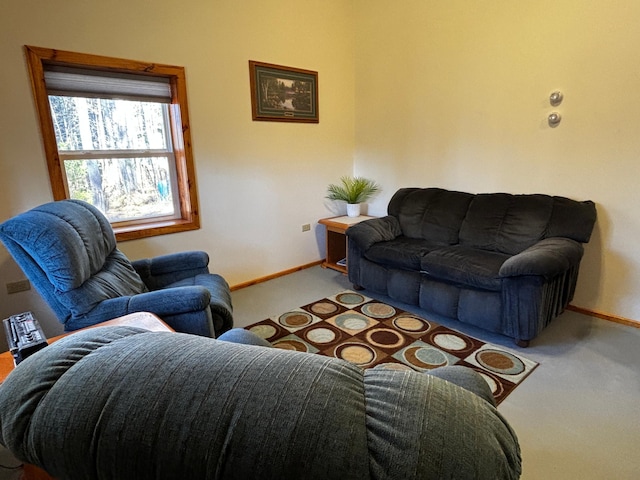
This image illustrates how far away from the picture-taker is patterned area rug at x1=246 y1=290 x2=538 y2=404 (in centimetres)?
228

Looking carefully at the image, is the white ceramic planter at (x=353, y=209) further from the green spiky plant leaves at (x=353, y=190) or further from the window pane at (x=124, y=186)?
the window pane at (x=124, y=186)

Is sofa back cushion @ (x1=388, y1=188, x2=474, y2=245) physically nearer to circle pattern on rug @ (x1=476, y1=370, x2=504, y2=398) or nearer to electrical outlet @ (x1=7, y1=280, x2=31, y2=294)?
circle pattern on rug @ (x1=476, y1=370, x2=504, y2=398)

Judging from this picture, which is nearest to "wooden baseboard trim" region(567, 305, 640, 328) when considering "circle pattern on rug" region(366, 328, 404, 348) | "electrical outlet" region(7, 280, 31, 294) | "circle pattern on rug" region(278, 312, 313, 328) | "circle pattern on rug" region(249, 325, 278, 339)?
"circle pattern on rug" region(366, 328, 404, 348)

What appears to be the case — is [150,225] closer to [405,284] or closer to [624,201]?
[405,284]

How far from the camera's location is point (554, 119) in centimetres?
288

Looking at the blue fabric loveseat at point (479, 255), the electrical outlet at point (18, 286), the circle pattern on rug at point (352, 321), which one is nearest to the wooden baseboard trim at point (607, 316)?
the blue fabric loveseat at point (479, 255)

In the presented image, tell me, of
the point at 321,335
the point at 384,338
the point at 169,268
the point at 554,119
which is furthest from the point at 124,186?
the point at 554,119

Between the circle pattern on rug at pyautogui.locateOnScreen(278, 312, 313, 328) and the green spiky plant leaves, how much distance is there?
1.65 meters

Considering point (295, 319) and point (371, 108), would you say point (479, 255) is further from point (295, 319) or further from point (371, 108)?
point (371, 108)

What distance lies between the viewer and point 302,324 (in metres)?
2.88

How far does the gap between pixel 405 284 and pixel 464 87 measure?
1890 mm

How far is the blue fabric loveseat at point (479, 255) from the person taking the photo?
240cm

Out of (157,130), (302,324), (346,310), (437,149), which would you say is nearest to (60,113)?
(157,130)

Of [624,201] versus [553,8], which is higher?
[553,8]
